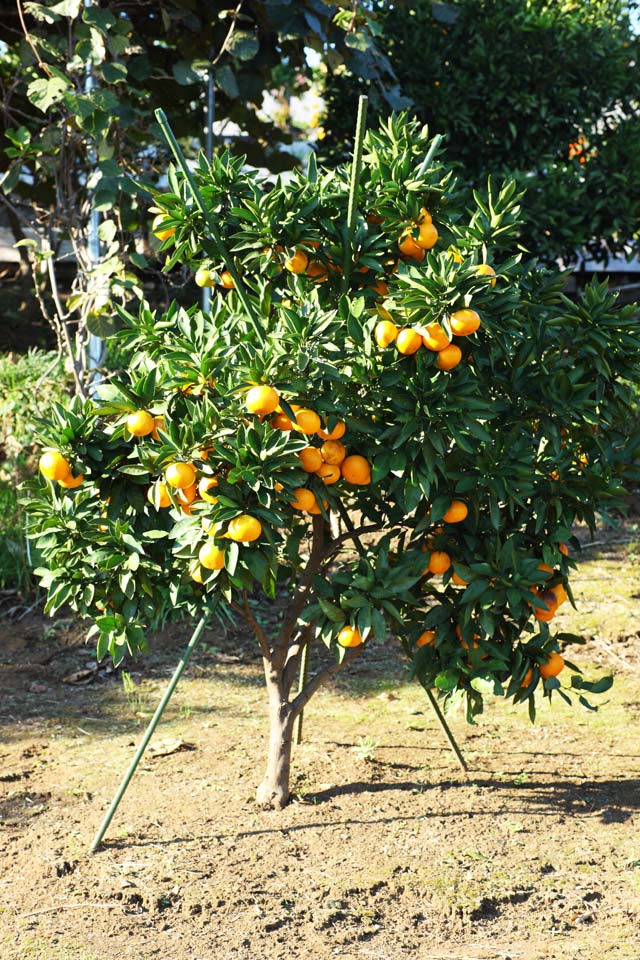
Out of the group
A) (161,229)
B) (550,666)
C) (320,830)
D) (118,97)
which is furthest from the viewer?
(118,97)

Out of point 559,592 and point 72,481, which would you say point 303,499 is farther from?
point 559,592

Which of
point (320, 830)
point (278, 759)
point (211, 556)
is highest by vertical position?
point (211, 556)

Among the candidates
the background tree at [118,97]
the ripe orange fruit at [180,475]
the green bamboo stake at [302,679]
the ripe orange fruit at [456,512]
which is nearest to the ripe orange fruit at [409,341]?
the ripe orange fruit at [456,512]

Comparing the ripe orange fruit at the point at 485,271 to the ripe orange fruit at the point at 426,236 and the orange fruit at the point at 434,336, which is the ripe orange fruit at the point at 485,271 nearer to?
the orange fruit at the point at 434,336

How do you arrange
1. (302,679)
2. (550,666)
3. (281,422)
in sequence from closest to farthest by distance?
(281,422) < (550,666) < (302,679)

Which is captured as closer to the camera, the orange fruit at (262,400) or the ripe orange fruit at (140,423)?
the orange fruit at (262,400)

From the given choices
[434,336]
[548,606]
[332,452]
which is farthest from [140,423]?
[548,606]

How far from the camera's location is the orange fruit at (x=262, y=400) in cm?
188

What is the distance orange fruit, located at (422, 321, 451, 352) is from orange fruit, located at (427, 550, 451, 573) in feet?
1.80

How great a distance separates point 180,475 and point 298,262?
2.16ft

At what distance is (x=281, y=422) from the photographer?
200 centimetres

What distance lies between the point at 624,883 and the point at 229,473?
138 centimetres

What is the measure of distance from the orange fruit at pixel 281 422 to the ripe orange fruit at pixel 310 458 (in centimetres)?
6

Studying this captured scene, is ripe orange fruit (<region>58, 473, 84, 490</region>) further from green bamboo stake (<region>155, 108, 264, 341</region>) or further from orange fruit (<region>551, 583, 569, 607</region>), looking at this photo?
orange fruit (<region>551, 583, 569, 607</region>)
